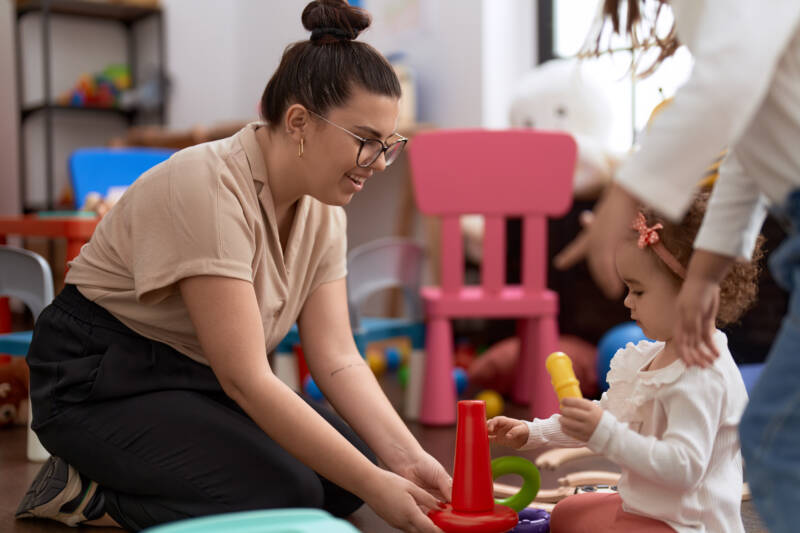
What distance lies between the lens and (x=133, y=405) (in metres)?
1.28

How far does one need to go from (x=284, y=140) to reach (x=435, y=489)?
1.71ft

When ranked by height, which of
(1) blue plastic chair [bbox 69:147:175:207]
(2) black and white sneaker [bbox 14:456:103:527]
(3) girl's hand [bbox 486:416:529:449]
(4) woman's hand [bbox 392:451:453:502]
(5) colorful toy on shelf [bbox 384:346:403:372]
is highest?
(1) blue plastic chair [bbox 69:147:175:207]

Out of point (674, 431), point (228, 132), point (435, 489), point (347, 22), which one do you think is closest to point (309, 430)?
point (435, 489)

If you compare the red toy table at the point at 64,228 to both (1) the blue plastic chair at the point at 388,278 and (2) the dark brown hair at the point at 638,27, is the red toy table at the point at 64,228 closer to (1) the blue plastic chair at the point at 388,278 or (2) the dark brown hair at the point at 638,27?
(1) the blue plastic chair at the point at 388,278

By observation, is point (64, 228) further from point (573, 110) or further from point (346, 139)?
point (573, 110)

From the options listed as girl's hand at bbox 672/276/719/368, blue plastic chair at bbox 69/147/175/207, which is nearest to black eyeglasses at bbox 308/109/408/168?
girl's hand at bbox 672/276/719/368

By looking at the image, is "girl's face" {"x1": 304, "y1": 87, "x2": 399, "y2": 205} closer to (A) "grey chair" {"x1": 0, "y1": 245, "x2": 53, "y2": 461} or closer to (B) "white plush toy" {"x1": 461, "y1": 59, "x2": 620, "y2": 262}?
(A) "grey chair" {"x1": 0, "y1": 245, "x2": 53, "y2": 461}

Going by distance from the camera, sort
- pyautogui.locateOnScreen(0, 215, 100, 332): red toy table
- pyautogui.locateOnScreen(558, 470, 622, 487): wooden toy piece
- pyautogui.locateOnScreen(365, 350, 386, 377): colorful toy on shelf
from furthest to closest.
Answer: pyautogui.locateOnScreen(365, 350, 386, 377): colorful toy on shelf < pyautogui.locateOnScreen(0, 215, 100, 332): red toy table < pyautogui.locateOnScreen(558, 470, 622, 487): wooden toy piece

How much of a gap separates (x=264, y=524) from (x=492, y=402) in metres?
1.53

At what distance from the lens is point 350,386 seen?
1.35 meters

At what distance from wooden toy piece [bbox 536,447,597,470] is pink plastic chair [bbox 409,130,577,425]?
0.45m

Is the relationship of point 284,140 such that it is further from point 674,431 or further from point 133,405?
point 674,431

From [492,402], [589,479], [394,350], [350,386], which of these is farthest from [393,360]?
[350,386]

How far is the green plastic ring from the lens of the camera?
1.18 m
